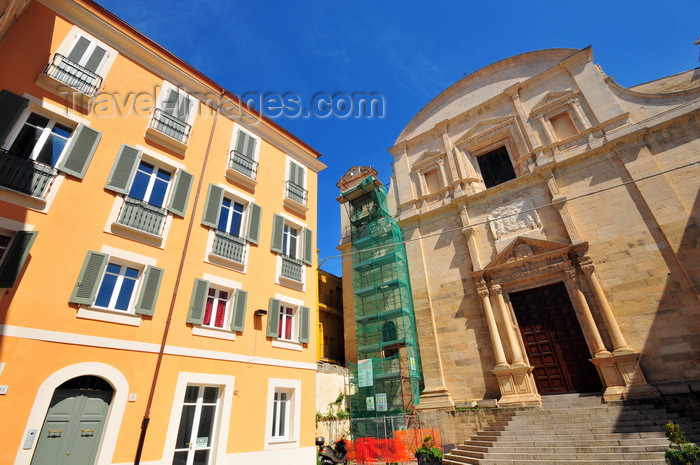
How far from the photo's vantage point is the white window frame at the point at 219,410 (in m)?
7.13

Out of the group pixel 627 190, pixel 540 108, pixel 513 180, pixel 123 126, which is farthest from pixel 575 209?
pixel 123 126

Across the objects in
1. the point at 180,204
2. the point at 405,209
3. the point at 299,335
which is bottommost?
the point at 299,335

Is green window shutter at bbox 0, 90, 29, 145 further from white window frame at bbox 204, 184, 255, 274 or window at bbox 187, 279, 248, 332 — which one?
window at bbox 187, 279, 248, 332

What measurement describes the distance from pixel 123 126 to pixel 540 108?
1942cm

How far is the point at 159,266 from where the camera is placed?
8.20 m

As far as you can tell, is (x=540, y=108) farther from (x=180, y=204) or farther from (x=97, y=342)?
(x=97, y=342)

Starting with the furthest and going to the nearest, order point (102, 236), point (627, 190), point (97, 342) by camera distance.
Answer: point (627, 190) → point (102, 236) → point (97, 342)

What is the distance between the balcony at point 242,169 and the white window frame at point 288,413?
649 cm

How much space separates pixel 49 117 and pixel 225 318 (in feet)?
21.4

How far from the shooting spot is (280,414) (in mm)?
9602

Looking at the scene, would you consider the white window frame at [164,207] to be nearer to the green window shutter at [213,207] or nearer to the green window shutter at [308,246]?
the green window shutter at [213,207]

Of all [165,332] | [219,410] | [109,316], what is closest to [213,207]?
[165,332]

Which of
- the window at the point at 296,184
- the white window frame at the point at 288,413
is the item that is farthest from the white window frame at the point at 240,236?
the white window frame at the point at 288,413

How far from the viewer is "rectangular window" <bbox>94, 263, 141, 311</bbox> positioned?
23.7ft
